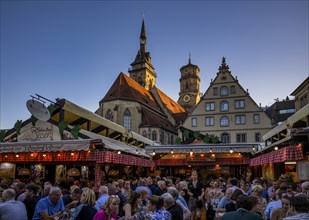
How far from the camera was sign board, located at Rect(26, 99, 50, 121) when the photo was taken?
1256cm

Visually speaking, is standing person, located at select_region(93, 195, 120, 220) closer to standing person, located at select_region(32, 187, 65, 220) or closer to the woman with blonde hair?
the woman with blonde hair

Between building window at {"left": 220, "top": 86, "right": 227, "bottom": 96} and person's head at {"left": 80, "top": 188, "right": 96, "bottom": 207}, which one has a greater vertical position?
building window at {"left": 220, "top": 86, "right": 227, "bottom": 96}

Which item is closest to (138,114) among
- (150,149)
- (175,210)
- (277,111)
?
(277,111)

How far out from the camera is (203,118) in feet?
125

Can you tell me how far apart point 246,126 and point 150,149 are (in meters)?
19.6

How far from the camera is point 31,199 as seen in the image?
20.6 feet

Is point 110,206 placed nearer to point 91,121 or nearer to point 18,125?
point 18,125

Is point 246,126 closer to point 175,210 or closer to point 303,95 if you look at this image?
point 303,95

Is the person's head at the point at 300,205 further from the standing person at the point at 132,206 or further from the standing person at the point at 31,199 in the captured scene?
the standing person at the point at 31,199

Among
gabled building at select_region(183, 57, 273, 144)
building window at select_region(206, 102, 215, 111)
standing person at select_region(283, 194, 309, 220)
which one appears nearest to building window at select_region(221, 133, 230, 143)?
gabled building at select_region(183, 57, 273, 144)

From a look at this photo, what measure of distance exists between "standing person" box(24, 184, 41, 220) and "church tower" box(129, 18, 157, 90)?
194 ft

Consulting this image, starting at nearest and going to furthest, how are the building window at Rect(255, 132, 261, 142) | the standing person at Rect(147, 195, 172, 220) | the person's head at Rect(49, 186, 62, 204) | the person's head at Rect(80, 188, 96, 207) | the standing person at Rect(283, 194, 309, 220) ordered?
1. the standing person at Rect(283, 194, 309, 220)
2. the standing person at Rect(147, 195, 172, 220)
3. the person's head at Rect(80, 188, 96, 207)
4. the person's head at Rect(49, 186, 62, 204)
5. the building window at Rect(255, 132, 261, 142)

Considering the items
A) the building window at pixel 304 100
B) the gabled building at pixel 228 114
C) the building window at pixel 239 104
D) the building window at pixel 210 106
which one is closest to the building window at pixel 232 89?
the gabled building at pixel 228 114

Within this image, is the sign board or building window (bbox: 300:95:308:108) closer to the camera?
the sign board
